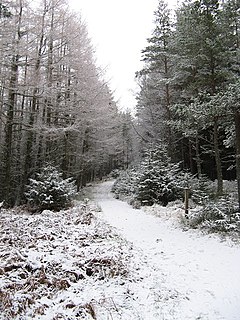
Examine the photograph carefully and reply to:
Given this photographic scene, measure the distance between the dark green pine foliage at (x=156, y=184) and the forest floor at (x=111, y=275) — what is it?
6600 mm

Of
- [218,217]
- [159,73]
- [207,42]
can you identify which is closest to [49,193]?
[218,217]

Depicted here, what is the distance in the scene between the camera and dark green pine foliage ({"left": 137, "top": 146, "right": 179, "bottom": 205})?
1465 cm

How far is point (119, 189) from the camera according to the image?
75.4ft

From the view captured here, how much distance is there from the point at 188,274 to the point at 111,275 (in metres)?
1.59

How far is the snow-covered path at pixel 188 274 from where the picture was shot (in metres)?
3.85

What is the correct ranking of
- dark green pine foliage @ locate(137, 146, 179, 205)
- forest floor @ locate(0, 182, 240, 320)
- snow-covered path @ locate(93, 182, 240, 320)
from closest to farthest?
1. forest floor @ locate(0, 182, 240, 320)
2. snow-covered path @ locate(93, 182, 240, 320)
3. dark green pine foliage @ locate(137, 146, 179, 205)

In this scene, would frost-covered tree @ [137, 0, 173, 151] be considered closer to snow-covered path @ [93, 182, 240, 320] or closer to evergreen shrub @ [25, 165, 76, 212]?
evergreen shrub @ [25, 165, 76, 212]

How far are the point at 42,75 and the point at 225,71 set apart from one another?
29.6 ft

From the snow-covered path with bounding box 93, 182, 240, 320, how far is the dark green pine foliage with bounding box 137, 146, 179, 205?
17.4 ft

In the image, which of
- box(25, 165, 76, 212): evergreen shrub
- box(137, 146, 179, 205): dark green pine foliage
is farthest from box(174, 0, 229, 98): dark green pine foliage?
box(25, 165, 76, 212): evergreen shrub

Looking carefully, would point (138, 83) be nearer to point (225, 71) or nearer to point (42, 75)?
point (42, 75)

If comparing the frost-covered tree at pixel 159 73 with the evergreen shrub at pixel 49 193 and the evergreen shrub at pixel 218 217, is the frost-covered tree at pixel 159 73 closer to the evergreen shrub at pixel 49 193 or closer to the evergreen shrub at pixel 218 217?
the evergreen shrub at pixel 49 193

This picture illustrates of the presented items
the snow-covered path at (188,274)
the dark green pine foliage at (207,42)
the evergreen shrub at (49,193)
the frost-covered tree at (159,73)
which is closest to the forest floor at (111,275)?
the snow-covered path at (188,274)

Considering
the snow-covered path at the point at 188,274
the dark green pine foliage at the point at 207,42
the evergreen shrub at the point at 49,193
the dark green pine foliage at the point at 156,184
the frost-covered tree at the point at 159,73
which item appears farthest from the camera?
the frost-covered tree at the point at 159,73
